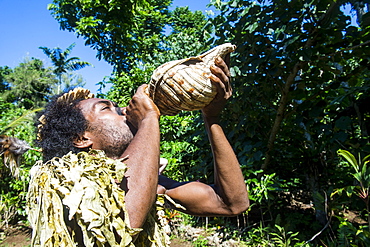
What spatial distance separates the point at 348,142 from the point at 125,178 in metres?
2.46

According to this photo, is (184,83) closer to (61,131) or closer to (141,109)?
(141,109)

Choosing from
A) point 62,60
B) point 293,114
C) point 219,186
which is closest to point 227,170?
point 219,186

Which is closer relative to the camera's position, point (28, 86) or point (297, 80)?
point (297, 80)

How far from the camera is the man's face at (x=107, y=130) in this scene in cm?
127

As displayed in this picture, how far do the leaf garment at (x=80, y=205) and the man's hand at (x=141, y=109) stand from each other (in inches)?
10.5

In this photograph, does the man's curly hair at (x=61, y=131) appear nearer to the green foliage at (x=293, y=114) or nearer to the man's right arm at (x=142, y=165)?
the man's right arm at (x=142, y=165)

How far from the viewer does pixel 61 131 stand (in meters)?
1.27

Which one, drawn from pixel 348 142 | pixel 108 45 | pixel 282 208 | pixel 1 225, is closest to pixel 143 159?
pixel 348 142

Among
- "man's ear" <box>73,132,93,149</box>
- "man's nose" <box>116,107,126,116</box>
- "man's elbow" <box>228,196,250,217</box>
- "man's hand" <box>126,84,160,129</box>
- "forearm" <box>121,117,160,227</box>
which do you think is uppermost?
"man's nose" <box>116,107,126,116</box>

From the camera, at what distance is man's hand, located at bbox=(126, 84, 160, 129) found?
1.17 metres

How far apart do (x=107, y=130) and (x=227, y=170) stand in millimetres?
540

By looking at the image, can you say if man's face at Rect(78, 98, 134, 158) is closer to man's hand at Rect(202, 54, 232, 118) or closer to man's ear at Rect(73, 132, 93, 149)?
man's ear at Rect(73, 132, 93, 149)

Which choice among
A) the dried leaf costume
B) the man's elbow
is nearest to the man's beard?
the dried leaf costume

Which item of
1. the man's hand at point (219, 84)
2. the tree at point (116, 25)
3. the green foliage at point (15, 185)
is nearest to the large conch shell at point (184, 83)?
the man's hand at point (219, 84)
